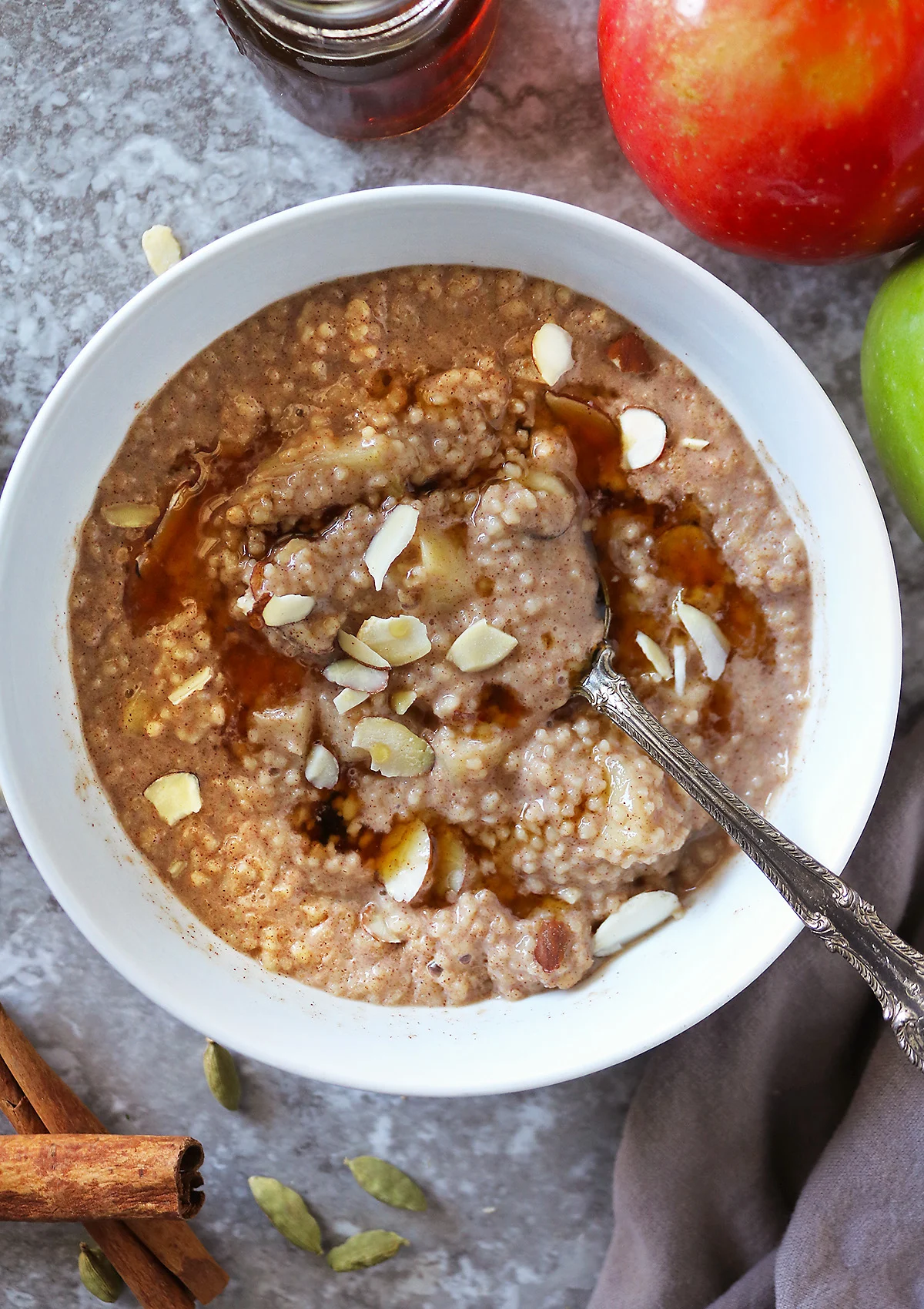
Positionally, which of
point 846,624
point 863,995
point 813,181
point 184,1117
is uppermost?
point 813,181

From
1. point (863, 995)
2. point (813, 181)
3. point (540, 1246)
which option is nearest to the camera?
point (813, 181)

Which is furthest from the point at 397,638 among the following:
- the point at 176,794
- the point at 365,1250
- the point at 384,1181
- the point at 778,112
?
the point at 365,1250

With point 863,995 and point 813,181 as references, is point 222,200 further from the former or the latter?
point 863,995

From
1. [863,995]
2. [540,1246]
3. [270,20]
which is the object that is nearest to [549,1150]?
[540,1246]

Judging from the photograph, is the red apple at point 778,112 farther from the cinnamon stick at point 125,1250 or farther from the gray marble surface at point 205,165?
the cinnamon stick at point 125,1250

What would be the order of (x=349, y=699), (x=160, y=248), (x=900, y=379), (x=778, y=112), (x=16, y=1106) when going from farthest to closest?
(x=16, y=1106) → (x=160, y=248) → (x=349, y=699) → (x=900, y=379) → (x=778, y=112)

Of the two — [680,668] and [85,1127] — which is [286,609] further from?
[85,1127]

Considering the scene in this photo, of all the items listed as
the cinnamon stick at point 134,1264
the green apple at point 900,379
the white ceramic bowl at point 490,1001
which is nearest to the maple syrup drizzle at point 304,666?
the white ceramic bowl at point 490,1001

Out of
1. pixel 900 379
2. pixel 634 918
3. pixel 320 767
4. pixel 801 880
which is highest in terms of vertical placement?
pixel 900 379
